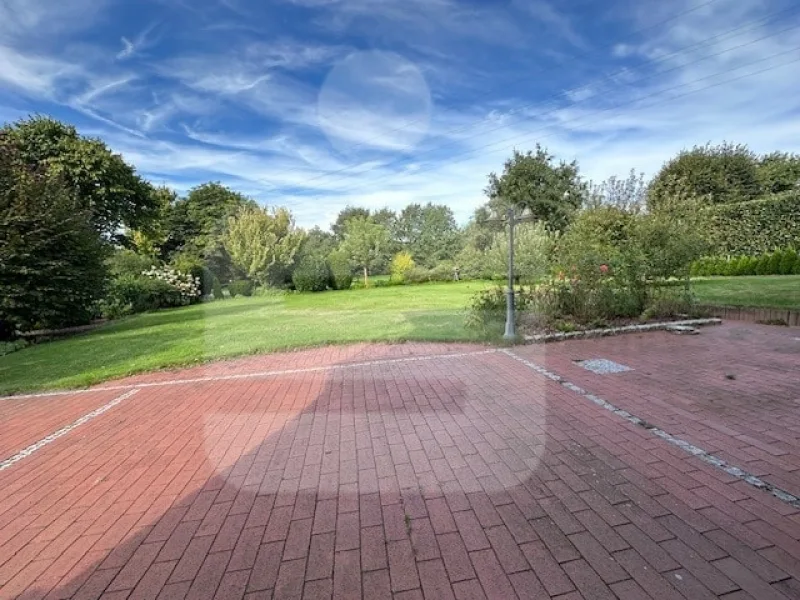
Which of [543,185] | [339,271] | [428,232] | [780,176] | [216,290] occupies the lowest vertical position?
[216,290]

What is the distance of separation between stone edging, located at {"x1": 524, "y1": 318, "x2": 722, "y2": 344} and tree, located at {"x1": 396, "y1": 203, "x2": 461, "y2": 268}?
27.0 meters

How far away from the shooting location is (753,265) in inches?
527

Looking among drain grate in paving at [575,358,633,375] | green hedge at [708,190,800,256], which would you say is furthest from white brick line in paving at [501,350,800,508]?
green hedge at [708,190,800,256]

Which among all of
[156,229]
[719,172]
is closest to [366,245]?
[156,229]

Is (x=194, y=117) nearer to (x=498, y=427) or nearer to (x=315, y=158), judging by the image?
(x=315, y=158)

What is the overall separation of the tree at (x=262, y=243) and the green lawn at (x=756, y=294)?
19.8 m

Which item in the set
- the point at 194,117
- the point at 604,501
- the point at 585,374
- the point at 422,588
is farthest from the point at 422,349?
the point at 194,117

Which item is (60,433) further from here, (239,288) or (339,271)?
(339,271)

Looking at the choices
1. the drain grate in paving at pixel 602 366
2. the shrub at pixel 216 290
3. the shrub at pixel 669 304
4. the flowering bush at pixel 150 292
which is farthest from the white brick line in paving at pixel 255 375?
Answer: the shrub at pixel 216 290

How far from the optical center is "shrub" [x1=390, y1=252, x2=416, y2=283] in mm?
27312

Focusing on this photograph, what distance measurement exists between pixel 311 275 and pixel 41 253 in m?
15.1

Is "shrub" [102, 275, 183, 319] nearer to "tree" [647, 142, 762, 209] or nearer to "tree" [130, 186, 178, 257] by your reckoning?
"tree" [130, 186, 178, 257]

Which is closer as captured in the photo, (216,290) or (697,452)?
(697,452)

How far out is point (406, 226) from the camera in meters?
49.5
